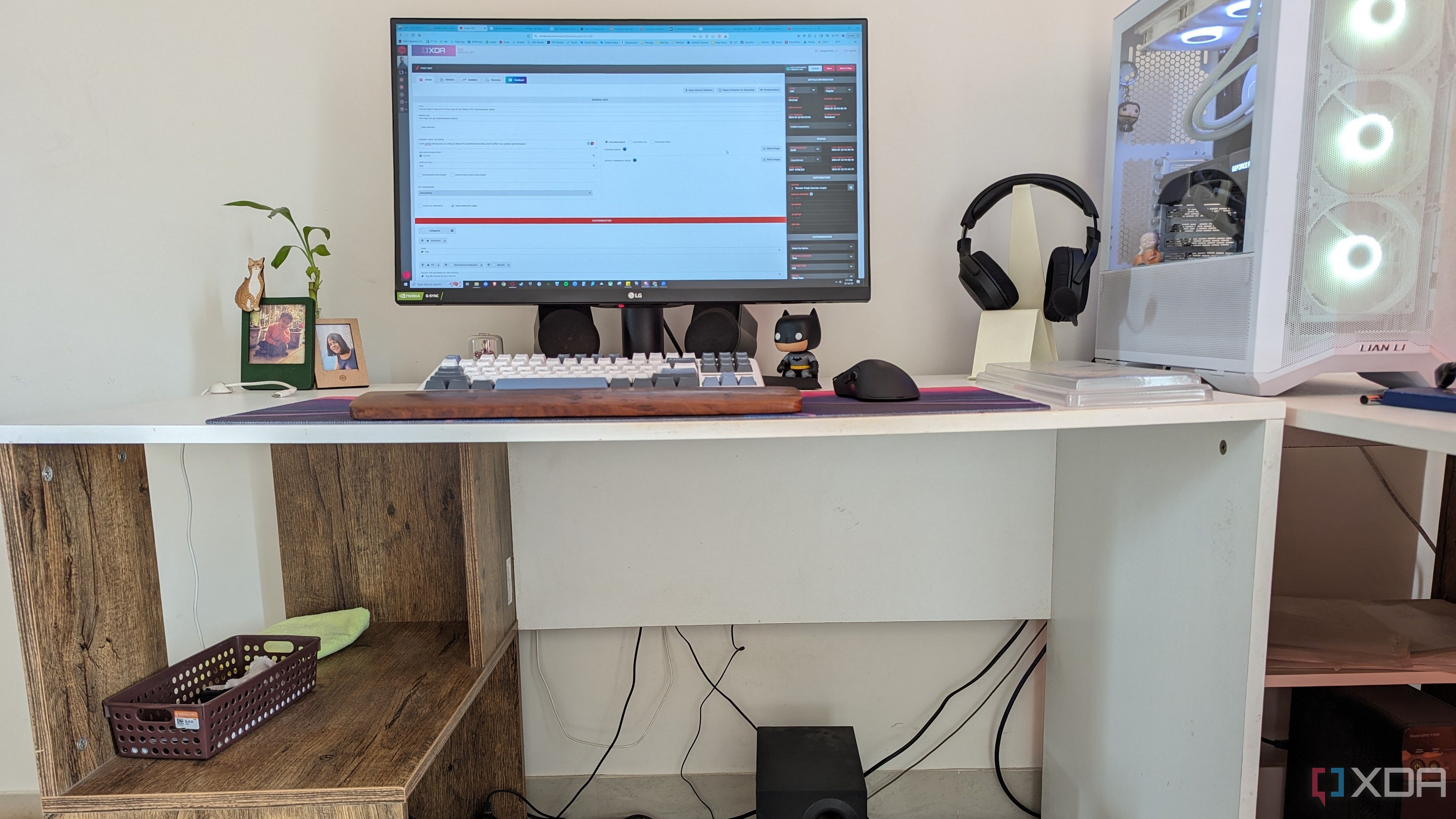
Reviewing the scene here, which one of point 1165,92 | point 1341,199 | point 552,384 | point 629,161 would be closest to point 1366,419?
point 1341,199

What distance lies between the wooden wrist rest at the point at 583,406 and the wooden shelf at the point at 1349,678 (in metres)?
0.66

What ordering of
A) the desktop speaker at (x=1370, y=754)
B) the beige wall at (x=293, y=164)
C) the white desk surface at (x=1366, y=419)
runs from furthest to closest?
the beige wall at (x=293, y=164)
the desktop speaker at (x=1370, y=754)
the white desk surface at (x=1366, y=419)

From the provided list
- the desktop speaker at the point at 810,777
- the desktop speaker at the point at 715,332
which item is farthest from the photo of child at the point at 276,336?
the desktop speaker at the point at 810,777

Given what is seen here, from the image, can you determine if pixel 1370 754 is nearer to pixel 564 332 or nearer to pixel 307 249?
pixel 564 332

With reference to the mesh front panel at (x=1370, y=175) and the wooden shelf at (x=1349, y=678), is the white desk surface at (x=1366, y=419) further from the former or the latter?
the wooden shelf at (x=1349, y=678)

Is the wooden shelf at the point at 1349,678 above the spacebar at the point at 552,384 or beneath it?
beneath

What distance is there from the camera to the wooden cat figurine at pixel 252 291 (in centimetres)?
109

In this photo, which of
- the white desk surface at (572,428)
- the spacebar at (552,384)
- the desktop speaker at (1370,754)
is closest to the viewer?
the white desk surface at (572,428)

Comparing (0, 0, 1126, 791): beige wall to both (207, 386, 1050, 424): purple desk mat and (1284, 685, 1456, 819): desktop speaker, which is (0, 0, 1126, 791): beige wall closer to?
(207, 386, 1050, 424): purple desk mat

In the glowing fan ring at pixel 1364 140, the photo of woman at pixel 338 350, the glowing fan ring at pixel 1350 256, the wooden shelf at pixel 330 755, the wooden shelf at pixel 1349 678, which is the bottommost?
the wooden shelf at pixel 330 755

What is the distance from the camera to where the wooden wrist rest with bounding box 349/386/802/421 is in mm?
700

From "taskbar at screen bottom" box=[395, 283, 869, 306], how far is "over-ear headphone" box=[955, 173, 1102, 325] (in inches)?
8.2

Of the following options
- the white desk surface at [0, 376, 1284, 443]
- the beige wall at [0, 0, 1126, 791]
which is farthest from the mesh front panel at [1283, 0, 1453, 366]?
the beige wall at [0, 0, 1126, 791]

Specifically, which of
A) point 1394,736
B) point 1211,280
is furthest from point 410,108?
point 1394,736
